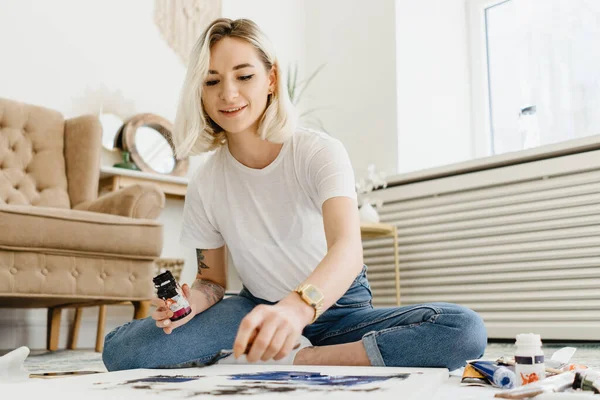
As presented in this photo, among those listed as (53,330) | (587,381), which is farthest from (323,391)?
(53,330)

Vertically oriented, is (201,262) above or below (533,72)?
below

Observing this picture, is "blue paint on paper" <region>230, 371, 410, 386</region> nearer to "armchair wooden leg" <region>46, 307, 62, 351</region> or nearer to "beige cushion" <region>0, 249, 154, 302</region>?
"beige cushion" <region>0, 249, 154, 302</region>

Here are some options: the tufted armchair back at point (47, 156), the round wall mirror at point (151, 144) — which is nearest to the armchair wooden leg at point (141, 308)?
the tufted armchair back at point (47, 156)

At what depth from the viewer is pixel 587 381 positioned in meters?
0.87

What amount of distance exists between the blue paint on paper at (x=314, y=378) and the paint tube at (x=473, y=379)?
4.9 inches

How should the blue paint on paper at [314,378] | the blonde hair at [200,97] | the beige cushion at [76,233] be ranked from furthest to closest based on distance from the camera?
1. the beige cushion at [76,233]
2. the blonde hair at [200,97]
3. the blue paint on paper at [314,378]

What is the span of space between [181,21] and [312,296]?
8.79ft

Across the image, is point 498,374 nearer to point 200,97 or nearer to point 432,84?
point 200,97

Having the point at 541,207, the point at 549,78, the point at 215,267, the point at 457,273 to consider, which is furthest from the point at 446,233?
the point at 215,267

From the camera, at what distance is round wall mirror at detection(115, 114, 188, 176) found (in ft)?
9.47

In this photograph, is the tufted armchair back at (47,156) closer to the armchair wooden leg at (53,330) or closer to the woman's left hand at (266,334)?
the armchair wooden leg at (53,330)

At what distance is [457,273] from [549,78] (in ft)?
3.31

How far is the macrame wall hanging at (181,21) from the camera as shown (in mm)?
3207

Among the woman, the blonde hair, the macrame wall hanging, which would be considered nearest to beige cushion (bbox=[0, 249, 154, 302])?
the woman
